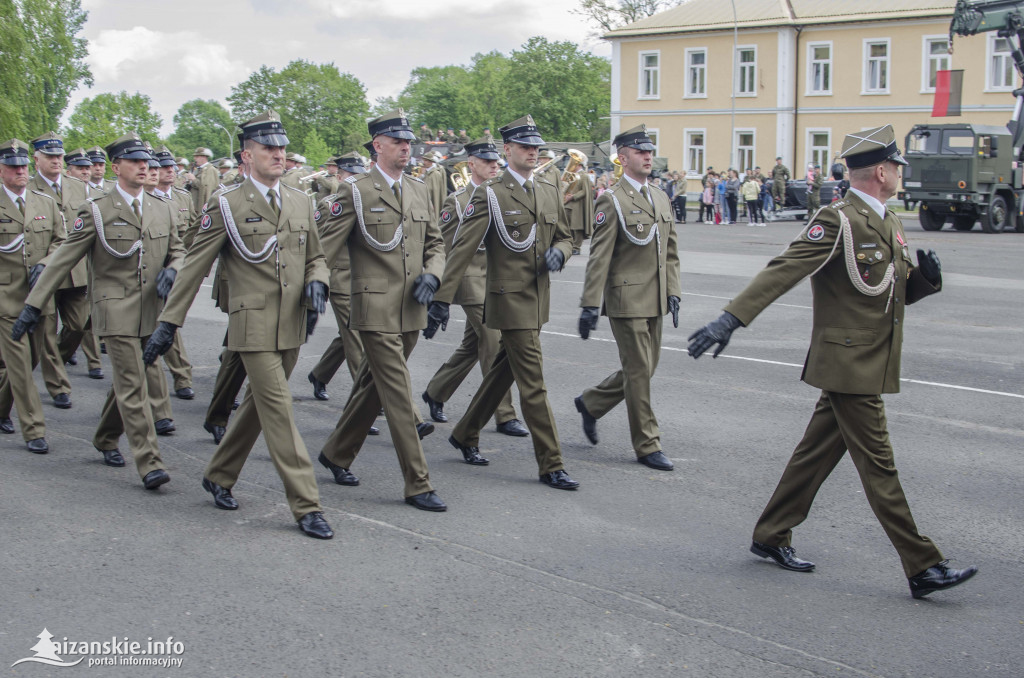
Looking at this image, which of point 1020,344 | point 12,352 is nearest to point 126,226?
point 12,352

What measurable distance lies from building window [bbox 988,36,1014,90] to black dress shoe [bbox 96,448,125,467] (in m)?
46.1

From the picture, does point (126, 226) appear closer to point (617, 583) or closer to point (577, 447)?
point (577, 447)

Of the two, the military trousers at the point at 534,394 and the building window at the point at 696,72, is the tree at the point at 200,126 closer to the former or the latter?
the building window at the point at 696,72

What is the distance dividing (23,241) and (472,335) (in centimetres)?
340

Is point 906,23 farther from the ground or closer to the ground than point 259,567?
farther from the ground

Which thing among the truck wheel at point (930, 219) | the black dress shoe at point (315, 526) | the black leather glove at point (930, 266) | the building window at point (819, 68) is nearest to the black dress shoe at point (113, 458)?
the black dress shoe at point (315, 526)

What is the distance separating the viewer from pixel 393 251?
6.64 metres

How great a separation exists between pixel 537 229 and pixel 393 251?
101cm

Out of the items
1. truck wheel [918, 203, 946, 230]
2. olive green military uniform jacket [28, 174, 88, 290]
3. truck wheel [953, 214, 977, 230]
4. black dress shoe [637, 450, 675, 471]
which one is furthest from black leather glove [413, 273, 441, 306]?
truck wheel [953, 214, 977, 230]

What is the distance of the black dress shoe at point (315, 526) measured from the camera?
5805mm

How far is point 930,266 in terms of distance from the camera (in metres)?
5.15

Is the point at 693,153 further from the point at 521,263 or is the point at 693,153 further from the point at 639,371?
the point at 521,263

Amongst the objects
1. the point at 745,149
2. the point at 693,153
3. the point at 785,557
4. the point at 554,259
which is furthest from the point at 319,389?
the point at 693,153

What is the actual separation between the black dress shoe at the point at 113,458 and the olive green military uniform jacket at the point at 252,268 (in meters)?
Result: 1.71
